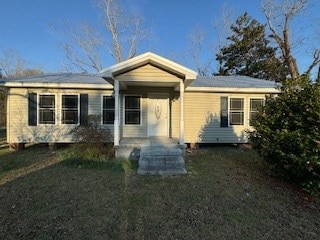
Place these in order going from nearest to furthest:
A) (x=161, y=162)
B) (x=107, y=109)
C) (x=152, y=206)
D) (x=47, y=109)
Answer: (x=152, y=206) < (x=161, y=162) < (x=47, y=109) < (x=107, y=109)

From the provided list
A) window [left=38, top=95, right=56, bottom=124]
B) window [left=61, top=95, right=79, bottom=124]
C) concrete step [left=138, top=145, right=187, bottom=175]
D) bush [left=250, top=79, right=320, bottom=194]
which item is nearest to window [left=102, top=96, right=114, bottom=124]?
window [left=61, top=95, right=79, bottom=124]

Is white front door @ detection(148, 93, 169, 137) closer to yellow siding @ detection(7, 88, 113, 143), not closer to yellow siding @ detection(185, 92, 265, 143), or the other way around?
yellow siding @ detection(185, 92, 265, 143)

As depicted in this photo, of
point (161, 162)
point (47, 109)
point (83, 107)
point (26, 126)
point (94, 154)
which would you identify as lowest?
point (161, 162)

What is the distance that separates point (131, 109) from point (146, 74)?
3.01 meters

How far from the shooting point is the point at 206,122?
1159 centimetres

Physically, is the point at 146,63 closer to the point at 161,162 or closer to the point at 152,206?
the point at 161,162

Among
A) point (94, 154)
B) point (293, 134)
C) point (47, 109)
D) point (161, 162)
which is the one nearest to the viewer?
point (293, 134)

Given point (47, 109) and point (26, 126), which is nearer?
point (26, 126)

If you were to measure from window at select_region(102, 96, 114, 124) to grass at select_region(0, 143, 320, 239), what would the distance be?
430cm

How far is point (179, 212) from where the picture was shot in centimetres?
444

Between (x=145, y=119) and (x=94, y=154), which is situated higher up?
(x=145, y=119)

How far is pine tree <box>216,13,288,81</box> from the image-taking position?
2412 cm

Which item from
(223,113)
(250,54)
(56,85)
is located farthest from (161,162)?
(250,54)

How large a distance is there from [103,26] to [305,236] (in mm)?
24561
